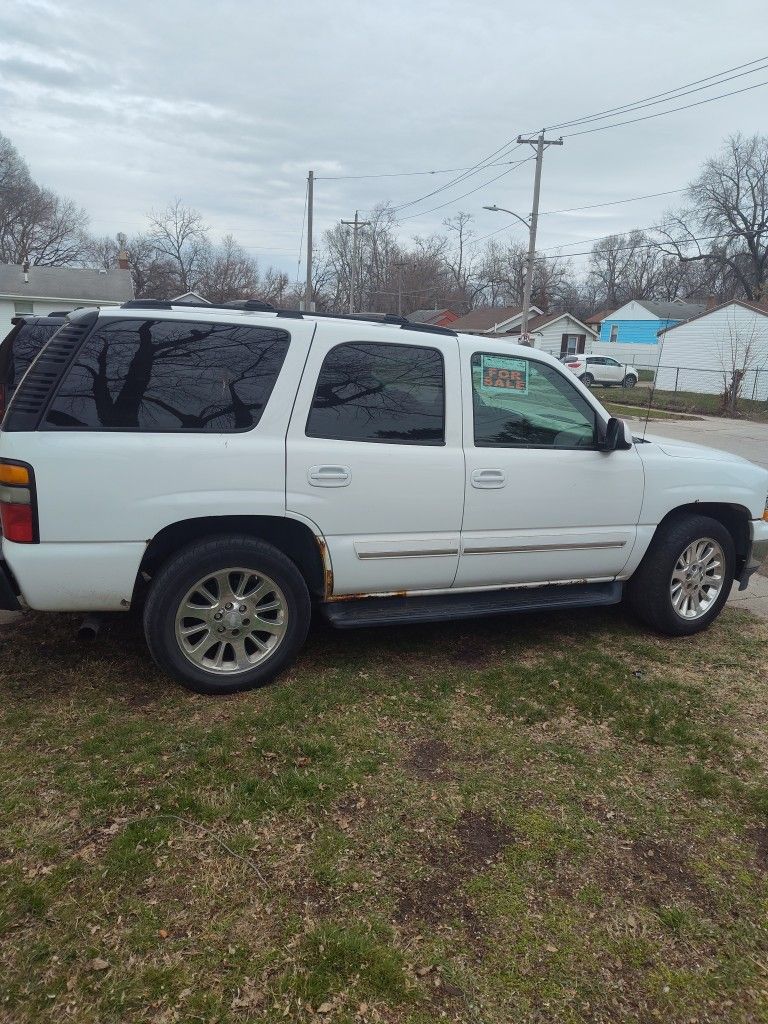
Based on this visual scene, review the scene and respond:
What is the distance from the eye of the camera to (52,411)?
10.2 ft

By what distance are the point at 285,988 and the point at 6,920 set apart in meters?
0.88

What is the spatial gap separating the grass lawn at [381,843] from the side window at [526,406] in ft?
4.38

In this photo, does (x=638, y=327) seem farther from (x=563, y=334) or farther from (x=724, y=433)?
(x=724, y=433)

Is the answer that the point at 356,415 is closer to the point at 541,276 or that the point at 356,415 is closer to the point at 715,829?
the point at 715,829

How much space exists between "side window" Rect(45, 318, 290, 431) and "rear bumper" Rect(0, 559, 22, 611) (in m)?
0.70

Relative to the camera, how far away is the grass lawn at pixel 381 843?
2.00 metres

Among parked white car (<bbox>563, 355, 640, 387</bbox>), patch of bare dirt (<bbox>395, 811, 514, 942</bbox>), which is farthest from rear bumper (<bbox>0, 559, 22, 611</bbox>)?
parked white car (<bbox>563, 355, 640, 387</bbox>)

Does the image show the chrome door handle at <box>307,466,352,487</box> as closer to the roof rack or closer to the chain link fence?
the roof rack

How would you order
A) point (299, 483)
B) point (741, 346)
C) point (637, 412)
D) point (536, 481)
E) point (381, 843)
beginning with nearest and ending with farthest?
point (381, 843)
point (299, 483)
point (536, 481)
point (637, 412)
point (741, 346)

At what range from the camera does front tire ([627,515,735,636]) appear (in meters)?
4.46

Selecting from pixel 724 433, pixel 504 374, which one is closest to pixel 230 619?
pixel 504 374

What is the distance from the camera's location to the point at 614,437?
4098 millimetres

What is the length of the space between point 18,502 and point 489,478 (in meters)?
2.33

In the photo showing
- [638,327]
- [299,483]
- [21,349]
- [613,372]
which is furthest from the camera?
[638,327]
